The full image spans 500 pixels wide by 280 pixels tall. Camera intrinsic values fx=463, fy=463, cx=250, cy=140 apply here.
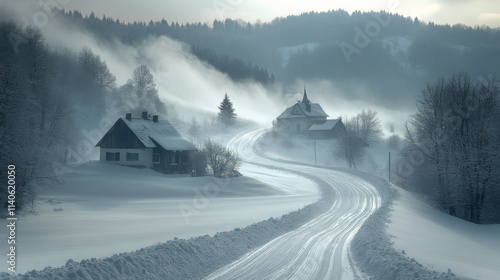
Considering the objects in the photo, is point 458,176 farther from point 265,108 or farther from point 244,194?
point 265,108

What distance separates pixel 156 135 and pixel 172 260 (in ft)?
142

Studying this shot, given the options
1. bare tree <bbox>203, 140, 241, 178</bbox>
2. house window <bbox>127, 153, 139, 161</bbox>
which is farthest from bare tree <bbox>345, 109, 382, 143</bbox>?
house window <bbox>127, 153, 139, 161</bbox>

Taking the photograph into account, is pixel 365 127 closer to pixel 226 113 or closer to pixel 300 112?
pixel 300 112

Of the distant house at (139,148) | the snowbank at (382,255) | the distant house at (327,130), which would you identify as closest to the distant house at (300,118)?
the distant house at (327,130)

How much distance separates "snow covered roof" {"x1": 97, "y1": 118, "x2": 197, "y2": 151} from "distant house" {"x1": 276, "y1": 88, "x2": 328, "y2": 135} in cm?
5668

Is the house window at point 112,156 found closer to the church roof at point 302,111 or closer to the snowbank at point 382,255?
the snowbank at point 382,255

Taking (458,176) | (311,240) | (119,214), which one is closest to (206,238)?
(311,240)

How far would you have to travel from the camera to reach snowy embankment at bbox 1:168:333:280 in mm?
12805

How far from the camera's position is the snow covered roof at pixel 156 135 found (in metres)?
55.8

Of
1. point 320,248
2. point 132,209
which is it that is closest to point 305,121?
point 132,209

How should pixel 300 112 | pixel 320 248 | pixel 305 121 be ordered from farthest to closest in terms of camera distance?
1. pixel 300 112
2. pixel 305 121
3. pixel 320 248

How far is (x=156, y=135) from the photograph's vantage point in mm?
57844

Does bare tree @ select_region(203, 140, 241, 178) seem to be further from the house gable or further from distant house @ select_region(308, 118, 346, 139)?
distant house @ select_region(308, 118, 346, 139)

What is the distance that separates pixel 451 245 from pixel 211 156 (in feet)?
113
